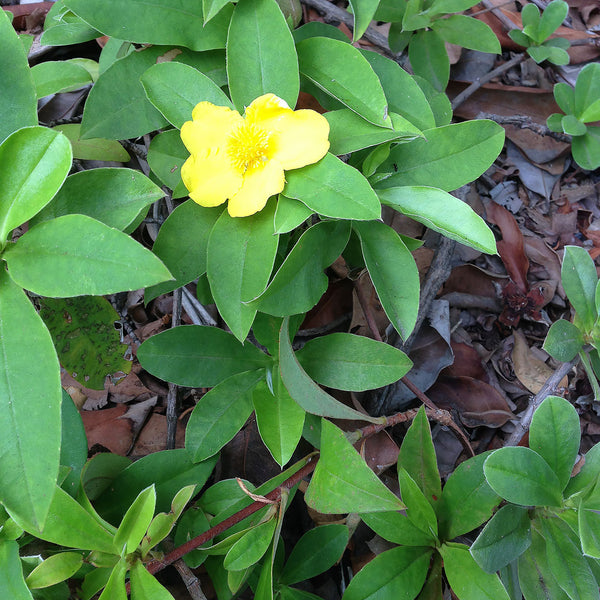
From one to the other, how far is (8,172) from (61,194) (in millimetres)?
128

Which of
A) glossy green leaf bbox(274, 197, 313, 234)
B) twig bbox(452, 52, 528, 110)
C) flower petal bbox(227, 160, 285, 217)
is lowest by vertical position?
twig bbox(452, 52, 528, 110)

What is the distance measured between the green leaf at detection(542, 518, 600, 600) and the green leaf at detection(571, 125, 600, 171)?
3.99ft

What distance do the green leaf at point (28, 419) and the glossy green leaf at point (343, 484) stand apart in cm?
51

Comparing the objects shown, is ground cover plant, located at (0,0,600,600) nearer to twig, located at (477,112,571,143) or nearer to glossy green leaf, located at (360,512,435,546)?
glossy green leaf, located at (360,512,435,546)

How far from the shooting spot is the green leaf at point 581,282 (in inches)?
57.1

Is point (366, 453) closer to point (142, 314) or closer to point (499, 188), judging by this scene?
point (142, 314)

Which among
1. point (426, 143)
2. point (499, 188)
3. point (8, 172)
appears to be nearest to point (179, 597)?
point (8, 172)

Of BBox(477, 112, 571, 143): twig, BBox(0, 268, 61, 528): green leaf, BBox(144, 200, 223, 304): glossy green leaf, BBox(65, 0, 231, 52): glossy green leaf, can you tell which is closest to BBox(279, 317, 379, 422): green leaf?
BBox(144, 200, 223, 304): glossy green leaf

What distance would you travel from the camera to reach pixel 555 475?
→ 1.19 m

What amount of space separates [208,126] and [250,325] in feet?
1.35

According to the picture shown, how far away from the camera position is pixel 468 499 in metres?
1.23

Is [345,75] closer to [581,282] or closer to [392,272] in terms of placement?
[392,272]

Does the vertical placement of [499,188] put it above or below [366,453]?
above

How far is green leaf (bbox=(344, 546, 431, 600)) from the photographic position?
118cm
